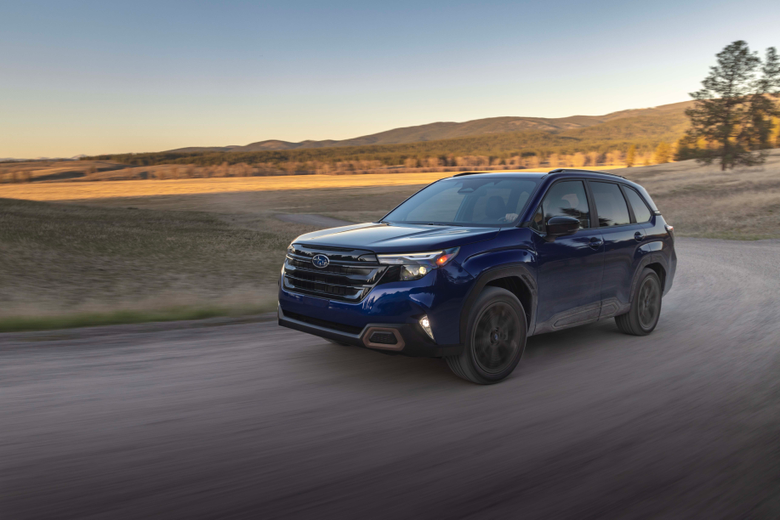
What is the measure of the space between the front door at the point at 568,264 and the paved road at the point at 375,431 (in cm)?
50

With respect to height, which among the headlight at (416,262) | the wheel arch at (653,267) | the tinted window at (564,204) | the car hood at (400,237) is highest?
the tinted window at (564,204)

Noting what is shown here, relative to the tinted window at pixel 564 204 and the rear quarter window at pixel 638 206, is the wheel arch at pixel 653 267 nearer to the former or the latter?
the rear quarter window at pixel 638 206

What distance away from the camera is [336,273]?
4.93 m

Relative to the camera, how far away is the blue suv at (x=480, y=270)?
4.65 meters

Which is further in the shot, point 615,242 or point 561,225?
point 615,242

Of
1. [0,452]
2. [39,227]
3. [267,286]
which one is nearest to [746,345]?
[0,452]

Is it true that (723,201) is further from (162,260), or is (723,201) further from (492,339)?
(492,339)

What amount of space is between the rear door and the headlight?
240 centimetres

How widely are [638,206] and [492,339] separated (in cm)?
324

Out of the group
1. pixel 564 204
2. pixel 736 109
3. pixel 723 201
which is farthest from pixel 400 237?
pixel 736 109

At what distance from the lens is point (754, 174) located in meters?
51.8

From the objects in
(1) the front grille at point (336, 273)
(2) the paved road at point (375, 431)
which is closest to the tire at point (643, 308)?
(2) the paved road at point (375, 431)

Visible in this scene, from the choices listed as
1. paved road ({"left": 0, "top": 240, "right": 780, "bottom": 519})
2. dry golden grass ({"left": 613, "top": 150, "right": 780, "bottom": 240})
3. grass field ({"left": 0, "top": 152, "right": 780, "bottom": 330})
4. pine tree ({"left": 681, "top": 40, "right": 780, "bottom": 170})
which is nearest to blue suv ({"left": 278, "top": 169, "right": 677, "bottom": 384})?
paved road ({"left": 0, "top": 240, "right": 780, "bottom": 519})

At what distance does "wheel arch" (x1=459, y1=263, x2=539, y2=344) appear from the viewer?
15.6ft
